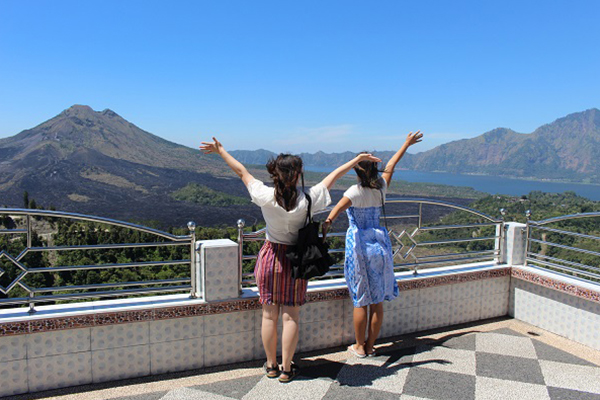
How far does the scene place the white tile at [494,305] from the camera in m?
4.29

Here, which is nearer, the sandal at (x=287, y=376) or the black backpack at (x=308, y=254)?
the black backpack at (x=308, y=254)

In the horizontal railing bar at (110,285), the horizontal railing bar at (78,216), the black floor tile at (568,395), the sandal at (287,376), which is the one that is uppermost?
the horizontal railing bar at (78,216)

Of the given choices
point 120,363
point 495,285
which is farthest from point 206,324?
point 495,285

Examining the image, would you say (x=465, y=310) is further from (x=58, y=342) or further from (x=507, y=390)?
(x=58, y=342)

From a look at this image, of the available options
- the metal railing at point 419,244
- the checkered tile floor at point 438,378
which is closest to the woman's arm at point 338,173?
the metal railing at point 419,244

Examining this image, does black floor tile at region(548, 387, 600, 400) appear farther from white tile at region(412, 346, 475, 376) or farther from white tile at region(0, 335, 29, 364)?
white tile at region(0, 335, 29, 364)

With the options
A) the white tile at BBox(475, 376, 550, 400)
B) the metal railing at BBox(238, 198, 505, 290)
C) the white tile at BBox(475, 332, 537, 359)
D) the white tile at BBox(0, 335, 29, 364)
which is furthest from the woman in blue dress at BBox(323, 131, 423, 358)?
the white tile at BBox(0, 335, 29, 364)

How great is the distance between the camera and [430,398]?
107 inches

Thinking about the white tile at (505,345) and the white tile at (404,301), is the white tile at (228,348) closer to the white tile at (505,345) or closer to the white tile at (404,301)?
the white tile at (404,301)

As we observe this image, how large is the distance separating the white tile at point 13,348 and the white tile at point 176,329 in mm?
730

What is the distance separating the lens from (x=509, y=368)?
10.5 ft

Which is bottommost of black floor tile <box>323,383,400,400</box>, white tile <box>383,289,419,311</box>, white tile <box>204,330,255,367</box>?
black floor tile <box>323,383,400,400</box>

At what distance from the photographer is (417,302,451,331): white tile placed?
3.93 m

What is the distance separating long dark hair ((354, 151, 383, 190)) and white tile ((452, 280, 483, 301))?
160 centimetres
